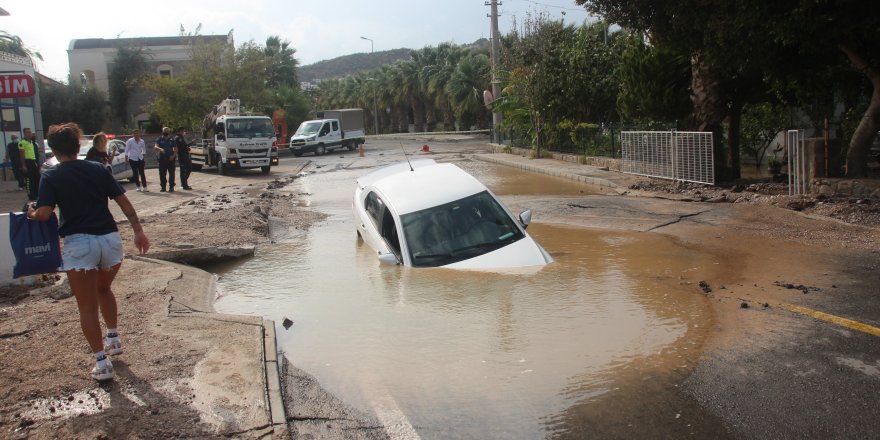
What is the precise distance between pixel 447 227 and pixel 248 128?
21.8 meters

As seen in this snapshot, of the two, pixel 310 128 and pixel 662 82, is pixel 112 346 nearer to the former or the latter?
pixel 662 82

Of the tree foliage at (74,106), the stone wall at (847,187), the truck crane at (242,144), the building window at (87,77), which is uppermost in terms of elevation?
the building window at (87,77)

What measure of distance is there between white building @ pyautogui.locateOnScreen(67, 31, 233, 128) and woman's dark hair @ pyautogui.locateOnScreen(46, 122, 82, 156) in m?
54.7

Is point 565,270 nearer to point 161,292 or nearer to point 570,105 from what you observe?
point 161,292

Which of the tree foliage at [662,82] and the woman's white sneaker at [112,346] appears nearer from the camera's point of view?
the woman's white sneaker at [112,346]

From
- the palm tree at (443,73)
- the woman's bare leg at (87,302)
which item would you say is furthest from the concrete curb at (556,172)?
the palm tree at (443,73)

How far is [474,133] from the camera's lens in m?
60.5

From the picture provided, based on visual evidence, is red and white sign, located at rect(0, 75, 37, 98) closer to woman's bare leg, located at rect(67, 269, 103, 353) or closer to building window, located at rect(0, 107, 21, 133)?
building window, located at rect(0, 107, 21, 133)

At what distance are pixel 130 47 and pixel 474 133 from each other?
1120 inches

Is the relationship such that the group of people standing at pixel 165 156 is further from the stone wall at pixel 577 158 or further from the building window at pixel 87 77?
the building window at pixel 87 77

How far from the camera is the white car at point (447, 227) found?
333 inches

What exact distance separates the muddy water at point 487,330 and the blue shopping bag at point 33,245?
1.87 m

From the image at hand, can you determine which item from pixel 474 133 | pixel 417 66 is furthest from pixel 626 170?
pixel 417 66

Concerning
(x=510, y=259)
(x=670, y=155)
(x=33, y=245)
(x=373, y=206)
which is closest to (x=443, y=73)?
(x=670, y=155)
